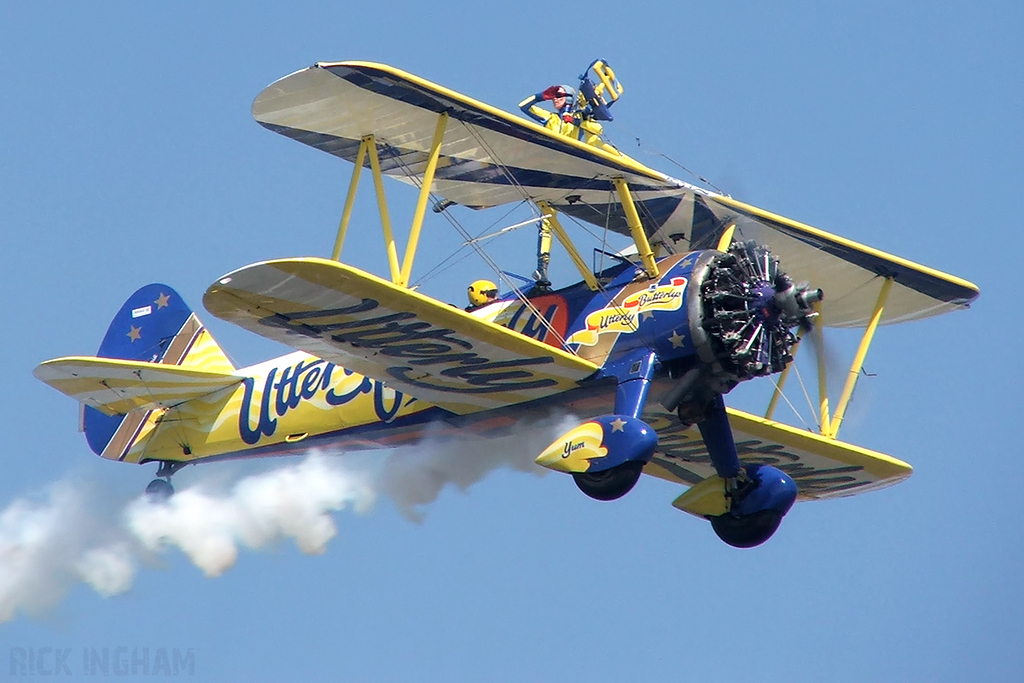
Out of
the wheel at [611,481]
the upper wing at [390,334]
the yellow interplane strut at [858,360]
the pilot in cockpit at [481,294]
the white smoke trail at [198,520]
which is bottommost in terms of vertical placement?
the white smoke trail at [198,520]

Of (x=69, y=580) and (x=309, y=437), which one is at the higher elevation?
(x=309, y=437)

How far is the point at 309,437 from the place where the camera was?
18094 millimetres

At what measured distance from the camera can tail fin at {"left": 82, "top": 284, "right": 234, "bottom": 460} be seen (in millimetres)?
19578

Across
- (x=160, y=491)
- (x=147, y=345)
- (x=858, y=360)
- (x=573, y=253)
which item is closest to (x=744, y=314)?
(x=573, y=253)

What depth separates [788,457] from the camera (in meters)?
17.9

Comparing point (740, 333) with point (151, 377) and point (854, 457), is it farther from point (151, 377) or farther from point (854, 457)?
point (151, 377)

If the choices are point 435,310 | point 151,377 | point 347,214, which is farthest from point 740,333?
point 151,377

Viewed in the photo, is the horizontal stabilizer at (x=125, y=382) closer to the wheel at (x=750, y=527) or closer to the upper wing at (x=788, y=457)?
the upper wing at (x=788, y=457)

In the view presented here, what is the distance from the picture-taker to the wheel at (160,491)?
19188mm

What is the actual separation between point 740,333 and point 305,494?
18.1 ft

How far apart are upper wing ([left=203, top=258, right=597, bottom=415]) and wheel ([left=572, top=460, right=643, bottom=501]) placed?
1169 millimetres

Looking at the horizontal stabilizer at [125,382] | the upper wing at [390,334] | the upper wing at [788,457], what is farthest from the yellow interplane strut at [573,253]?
the horizontal stabilizer at [125,382]

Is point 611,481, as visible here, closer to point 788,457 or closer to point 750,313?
point 750,313

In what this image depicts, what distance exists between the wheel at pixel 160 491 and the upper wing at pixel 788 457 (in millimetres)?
5234
